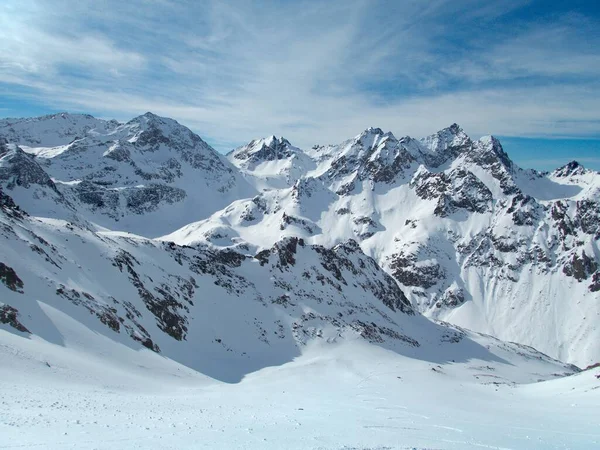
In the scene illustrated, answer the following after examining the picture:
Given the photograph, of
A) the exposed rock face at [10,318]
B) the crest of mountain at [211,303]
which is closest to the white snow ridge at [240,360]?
the exposed rock face at [10,318]

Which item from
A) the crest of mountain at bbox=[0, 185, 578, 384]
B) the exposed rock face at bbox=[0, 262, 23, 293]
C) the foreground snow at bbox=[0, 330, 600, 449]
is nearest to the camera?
the foreground snow at bbox=[0, 330, 600, 449]

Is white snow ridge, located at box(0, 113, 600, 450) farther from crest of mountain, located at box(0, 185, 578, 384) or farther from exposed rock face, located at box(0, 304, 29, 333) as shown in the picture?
crest of mountain, located at box(0, 185, 578, 384)

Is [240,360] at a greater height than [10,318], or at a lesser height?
lesser

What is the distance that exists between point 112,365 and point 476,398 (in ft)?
114

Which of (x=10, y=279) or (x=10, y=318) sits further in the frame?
(x=10, y=279)

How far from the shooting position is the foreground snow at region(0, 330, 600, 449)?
56.9 feet

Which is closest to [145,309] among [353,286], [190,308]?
[190,308]

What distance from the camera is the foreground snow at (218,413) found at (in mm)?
17328

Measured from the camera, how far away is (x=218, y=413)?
81.0 feet

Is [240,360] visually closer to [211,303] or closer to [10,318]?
[211,303]

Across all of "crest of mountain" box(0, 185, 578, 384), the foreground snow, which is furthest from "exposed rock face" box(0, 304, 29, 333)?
the foreground snow

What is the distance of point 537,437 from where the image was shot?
22.9 m

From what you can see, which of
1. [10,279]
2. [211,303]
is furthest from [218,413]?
[211,303]

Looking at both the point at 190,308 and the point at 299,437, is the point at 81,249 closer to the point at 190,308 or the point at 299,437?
the point at 190,308
